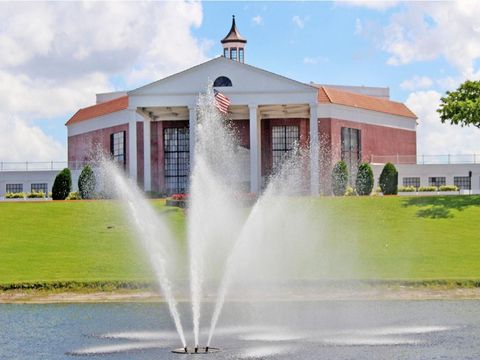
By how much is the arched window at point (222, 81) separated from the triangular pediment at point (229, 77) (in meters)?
0.24

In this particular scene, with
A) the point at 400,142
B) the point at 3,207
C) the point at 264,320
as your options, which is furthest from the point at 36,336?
the point at 400,142

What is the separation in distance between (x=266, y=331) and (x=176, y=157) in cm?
4248

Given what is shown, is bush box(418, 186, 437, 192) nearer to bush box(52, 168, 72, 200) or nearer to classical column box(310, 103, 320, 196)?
classical column box(310, 103, 320, 196)

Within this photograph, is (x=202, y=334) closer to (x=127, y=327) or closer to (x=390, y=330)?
(x=127, y=327)

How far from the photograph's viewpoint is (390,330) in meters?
20.2

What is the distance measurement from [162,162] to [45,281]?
3433cm

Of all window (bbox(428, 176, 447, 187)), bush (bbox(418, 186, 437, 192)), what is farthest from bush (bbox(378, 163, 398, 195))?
window (bbox(428, 176, 447, 187))

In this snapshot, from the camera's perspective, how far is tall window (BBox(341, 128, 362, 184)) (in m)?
65.1

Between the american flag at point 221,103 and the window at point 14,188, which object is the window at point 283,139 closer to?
the american flag at point 221,103

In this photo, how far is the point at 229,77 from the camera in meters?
56.5

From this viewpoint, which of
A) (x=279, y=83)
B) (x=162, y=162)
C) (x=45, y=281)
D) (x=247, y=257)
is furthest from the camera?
(x=162, y=162)

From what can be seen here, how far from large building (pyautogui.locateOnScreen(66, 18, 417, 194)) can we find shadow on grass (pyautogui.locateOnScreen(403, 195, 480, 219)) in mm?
8158

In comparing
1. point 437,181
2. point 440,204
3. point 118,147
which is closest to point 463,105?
point 440,204

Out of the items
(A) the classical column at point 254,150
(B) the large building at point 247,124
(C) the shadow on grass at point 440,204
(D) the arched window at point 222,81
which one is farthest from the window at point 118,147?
(C) the shadow on grass at point 440,204
